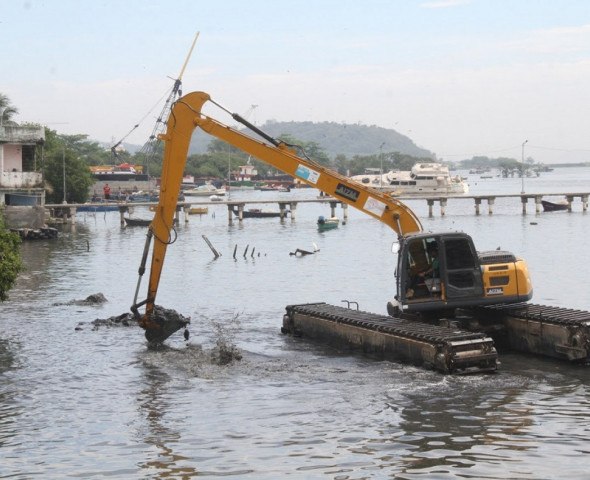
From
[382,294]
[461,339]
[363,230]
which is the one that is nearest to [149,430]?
[461,339]

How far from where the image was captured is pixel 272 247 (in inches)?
3268

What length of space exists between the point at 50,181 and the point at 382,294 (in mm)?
83277

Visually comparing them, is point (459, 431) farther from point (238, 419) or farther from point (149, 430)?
point (149, 430)

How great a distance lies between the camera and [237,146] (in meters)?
29.4

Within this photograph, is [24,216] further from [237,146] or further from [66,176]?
[237,146]

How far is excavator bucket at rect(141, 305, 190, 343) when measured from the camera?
30891 millimetres

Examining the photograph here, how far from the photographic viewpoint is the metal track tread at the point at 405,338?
24.4m

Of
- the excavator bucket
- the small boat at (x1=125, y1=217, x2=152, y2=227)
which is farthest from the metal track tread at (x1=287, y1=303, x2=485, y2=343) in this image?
the small boat at (x1=125, y1=217, x2=152, y2=227)

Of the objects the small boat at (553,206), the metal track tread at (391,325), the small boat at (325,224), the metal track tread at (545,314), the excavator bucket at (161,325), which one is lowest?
the excavator bucket at (161,325)

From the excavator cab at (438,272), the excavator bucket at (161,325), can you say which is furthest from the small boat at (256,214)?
the excavator cab at (438,272)

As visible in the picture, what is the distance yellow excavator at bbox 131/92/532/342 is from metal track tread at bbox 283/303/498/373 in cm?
99

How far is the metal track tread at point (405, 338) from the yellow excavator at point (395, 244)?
0.99m

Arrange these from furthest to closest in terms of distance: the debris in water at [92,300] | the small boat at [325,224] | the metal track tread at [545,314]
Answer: the small boat at [325,224], the debris in water at [92,300], the metal track tread at [545,314]

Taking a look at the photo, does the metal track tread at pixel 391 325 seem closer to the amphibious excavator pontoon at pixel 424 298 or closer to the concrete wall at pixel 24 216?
the amphibious excavator pontoon at pixel 424 298
